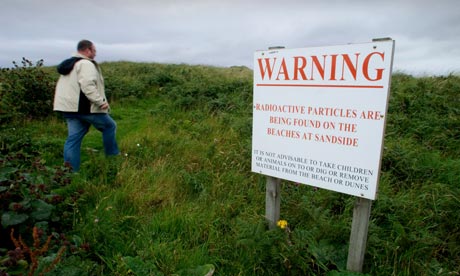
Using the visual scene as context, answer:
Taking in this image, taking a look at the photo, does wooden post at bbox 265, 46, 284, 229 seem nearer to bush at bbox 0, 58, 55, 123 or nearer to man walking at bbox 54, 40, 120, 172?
man walking at bbox 54, 40, 120, 172

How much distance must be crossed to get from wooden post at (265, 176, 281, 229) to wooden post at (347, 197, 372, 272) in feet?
2.41

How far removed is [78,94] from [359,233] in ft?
12.4

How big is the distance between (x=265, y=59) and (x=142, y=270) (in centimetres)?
190

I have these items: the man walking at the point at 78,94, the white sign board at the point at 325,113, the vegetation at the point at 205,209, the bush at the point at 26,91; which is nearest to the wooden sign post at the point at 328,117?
the white sign board at the point at 325,113

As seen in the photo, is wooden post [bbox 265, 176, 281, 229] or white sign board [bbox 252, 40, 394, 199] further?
wooden post [bbox 265, 176, 281, 229]

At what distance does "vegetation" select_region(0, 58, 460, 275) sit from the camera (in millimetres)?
2398

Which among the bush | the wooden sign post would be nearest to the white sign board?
the wooden sign post

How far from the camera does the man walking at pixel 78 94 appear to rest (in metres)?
4.06

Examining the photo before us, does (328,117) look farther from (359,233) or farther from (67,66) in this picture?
(67,66)

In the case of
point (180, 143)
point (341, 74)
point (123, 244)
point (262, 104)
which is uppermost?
point (341, 74)

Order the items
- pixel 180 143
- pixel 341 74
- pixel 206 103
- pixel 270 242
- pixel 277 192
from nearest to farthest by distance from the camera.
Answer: pixel 341 74, pixel 270 242, pixel 277 192, pixel 180 143, pixel 206 103

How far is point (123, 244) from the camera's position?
8.73ft

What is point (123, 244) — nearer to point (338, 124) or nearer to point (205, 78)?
point (338, 124)

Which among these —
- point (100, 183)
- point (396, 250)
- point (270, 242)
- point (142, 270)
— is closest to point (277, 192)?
point (270, 242)
